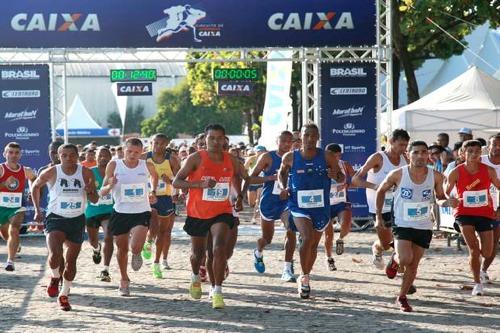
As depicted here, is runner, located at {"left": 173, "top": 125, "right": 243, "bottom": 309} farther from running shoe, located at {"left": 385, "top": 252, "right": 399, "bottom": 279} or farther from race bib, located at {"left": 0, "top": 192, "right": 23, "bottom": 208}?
race bib, located at {"left": 0, "top": 192, "right": 23, "bottom": 208}

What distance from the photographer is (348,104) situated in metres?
19.4

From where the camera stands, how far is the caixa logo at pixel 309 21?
18547 mm

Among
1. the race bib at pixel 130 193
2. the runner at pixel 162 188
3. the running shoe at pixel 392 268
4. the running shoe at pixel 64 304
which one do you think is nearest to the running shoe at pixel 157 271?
the runner at pixel 162 188

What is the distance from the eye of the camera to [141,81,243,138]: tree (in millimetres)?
98625

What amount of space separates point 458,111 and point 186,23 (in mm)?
7765

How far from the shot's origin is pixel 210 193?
9.77m

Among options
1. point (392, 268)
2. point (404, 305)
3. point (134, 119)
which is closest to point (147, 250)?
point (392, 268)

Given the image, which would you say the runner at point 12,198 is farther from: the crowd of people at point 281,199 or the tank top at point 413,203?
the tank top at point 413,203

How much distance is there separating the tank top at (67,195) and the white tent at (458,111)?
1404 cm

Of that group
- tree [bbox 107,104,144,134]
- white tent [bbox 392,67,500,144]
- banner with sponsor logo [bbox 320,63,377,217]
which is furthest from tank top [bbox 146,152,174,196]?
tree [bbox 107,104,144,134]

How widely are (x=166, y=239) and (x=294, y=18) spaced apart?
23.3 ft

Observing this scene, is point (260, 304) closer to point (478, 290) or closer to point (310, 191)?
point (310, 191)

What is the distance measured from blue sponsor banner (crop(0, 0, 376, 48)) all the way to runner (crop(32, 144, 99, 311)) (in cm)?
854

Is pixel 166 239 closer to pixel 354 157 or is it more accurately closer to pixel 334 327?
pixel 334 327
